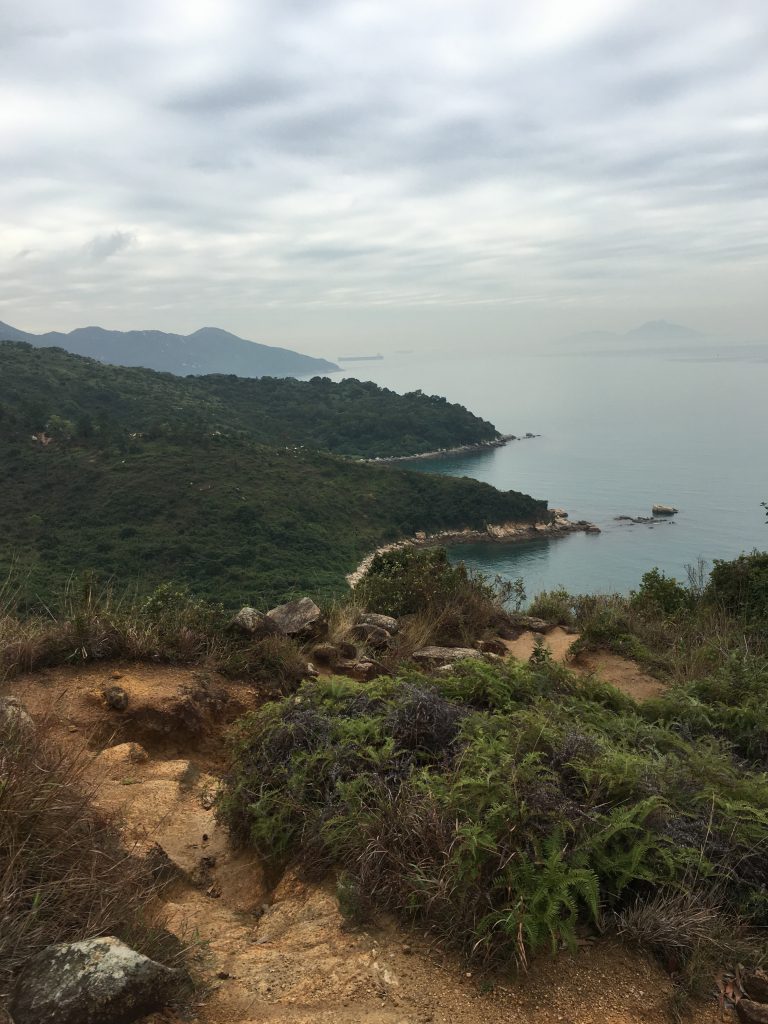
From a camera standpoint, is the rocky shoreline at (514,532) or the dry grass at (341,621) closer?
the dry grass at (341,621)

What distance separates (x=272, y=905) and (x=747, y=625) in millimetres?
6980

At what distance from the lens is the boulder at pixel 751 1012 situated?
224 cm

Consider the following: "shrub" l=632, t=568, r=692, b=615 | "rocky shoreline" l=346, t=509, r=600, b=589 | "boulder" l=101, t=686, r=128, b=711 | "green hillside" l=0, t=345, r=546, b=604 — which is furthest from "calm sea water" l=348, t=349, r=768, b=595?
"boulder" l=101, t=686, r=128, b=711

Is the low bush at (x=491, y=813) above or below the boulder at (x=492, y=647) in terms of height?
above

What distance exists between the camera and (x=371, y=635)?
23.6ft

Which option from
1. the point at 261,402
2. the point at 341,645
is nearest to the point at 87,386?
the point at 261,402

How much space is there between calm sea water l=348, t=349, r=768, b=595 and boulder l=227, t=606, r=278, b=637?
20731 mm

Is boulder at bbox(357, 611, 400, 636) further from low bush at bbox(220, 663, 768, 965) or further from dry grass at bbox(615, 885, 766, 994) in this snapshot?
dry grass at bbox(615, 885, 766, 994)

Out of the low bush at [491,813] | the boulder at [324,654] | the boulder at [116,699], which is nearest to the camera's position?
the low bush at [491,813]

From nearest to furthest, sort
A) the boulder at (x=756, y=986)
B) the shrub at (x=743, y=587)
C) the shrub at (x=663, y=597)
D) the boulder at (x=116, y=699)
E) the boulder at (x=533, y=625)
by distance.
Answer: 1. the boulder at (x=756, y=986)
2. the boulder at (x=116, y=699)
3. the shrub at (x=743, y=587)
4. the boulder at (x=533, y=625)
5. the shrub at (x=663, y=597)

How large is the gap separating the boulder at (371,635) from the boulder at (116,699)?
108 inches

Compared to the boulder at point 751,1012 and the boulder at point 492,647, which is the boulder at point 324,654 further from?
the boulder at point 751,1012

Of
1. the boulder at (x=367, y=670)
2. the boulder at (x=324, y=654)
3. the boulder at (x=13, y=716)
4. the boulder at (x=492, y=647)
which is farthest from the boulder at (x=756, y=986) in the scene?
the boulder at (x=492, y=647)

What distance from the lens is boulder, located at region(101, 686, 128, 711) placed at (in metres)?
4.93
